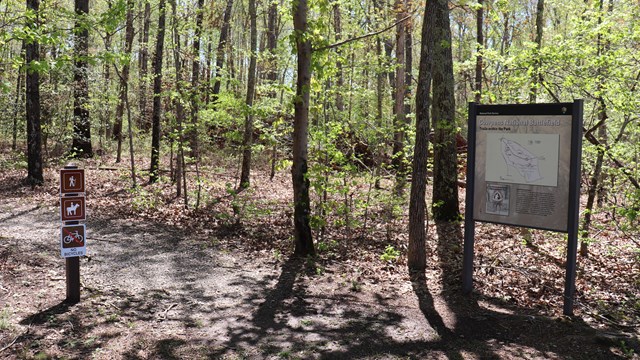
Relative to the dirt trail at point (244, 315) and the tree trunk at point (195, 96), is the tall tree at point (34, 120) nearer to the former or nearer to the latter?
the tree trunk at point (195, 96)

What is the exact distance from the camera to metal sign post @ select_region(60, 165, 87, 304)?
539 cm

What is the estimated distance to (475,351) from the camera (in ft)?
15.6

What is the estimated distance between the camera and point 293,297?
645 centimetres

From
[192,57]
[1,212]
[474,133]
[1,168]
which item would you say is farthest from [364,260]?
[1,168]

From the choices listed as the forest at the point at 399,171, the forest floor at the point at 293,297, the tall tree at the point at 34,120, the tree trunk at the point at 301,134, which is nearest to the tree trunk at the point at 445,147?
the forest at the point at 399,171

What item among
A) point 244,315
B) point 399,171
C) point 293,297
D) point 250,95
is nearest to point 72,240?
point 244,315

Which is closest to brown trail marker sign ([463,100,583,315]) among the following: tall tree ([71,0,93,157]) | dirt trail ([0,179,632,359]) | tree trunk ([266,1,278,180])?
dirt trail ([0,179,632,359])

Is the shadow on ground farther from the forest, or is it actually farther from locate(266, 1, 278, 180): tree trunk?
locate(266, 1, 278, 180): tree trunk

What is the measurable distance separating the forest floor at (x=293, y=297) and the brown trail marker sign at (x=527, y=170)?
84 centimetres

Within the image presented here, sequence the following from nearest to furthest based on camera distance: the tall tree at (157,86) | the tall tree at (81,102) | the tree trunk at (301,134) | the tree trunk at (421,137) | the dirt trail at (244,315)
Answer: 1. the dirt trail at (244,315)
2. the tree trunk at (421,137)
3. the tree trunk at (301,134)
4. the tall tree at (157,86)
5. the tall tree at (81,102)

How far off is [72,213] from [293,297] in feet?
9.25

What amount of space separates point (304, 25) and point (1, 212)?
8589 mm

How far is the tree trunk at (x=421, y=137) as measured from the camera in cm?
692

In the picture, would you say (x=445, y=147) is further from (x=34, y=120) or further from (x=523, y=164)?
(x=34, y=120)
